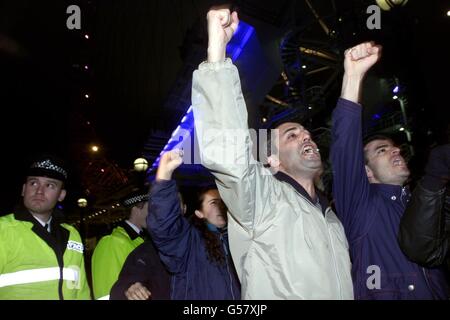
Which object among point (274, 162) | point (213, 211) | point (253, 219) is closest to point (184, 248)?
point (213, 211)

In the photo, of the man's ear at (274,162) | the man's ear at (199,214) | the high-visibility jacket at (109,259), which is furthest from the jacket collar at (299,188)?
the high-visibility jacket at (109,259)

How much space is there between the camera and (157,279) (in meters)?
2.98

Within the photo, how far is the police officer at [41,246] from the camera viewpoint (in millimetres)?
2551

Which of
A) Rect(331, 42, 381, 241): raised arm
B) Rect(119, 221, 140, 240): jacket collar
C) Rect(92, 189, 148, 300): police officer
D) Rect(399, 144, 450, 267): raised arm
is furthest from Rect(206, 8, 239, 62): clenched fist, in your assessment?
Rect(119, 221, 140, 240): jacket collar

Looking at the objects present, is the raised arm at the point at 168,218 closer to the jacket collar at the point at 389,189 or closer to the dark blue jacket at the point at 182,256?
the dark blue jacket at the point at 182,256

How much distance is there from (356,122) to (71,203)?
24730 millimetres

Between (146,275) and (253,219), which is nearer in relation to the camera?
(253,219)

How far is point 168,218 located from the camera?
98.0 inches

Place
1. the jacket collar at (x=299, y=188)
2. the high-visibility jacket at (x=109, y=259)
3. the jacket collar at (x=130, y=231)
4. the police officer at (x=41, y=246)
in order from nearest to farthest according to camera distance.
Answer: the jacket collar at (x=299, y=188)
the police officer at (x=41, y=246)
the high-visibility jacket at (x=109, y=259)
the jacket collar at (x=130, y=231)

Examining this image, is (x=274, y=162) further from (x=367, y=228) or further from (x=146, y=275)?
(x=146, y=275)

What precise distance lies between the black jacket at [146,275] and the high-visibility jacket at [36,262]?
0.38 m

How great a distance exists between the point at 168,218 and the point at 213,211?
0.78m

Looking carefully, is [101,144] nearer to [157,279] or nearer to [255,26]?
[255,26]

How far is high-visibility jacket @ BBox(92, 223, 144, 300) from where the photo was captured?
385 centimetres
